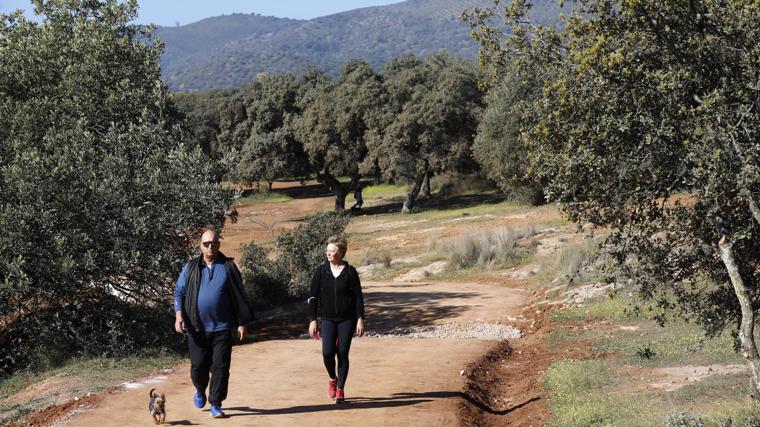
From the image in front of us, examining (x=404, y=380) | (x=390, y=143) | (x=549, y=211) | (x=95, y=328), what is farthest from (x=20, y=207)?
(x=390, y=143)

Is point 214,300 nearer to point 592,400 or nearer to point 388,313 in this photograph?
point 592,400

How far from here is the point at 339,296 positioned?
356 inches

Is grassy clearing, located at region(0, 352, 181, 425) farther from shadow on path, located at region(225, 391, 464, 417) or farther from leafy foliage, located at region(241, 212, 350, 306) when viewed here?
leafy foliage, located at region(241, 212, 350, 306)

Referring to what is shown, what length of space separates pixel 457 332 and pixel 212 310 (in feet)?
29.3

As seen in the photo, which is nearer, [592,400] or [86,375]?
[592,400]

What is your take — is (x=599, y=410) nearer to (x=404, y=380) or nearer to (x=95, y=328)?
(x=404, y=380)

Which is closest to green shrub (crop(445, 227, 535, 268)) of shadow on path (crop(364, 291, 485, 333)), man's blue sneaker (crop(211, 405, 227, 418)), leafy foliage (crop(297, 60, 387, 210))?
shadow on path (crop(364, 291, 485, 333))

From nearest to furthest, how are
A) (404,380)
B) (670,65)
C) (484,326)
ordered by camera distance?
(670,65)
(404,380)
(484,326)

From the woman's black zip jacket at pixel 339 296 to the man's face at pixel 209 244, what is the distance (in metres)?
1.20

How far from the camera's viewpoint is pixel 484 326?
17.0 meters

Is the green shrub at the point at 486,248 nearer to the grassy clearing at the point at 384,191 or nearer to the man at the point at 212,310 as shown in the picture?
the man at the point at 212,310

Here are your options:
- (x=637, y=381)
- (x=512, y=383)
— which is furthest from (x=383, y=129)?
(x=637, y=381)

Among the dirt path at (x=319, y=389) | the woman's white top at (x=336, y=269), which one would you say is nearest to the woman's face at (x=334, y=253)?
the woman's white top at (x=336, y=269)

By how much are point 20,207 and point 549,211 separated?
91.0 ft
